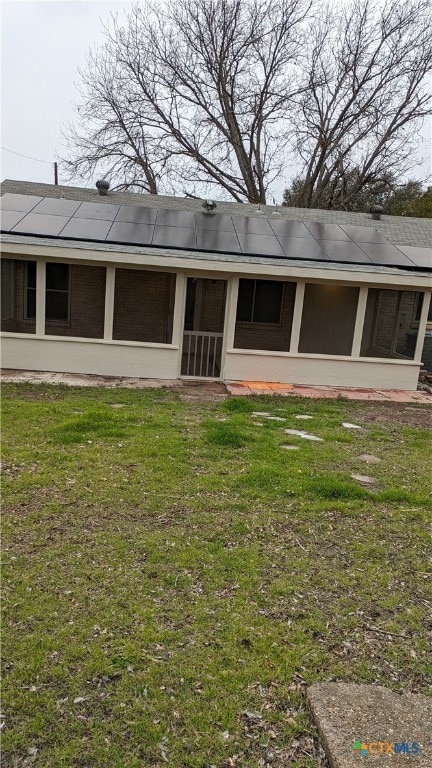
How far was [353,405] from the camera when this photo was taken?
8469 millimetres

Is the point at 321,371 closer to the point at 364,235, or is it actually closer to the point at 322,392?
the point at 322,392

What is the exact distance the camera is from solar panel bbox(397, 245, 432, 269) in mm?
10403

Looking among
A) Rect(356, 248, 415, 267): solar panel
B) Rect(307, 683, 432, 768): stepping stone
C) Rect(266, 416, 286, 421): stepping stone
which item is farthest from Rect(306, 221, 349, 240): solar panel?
Rect(307, 683, 432, 768): stepping stone

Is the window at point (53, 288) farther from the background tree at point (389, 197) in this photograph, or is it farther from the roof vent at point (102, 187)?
the background tree at point (389, 197)

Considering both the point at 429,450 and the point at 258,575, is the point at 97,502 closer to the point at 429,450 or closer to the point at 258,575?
the point at 258,575

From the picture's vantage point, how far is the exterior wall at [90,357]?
9406mm

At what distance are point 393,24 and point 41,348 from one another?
895 inches

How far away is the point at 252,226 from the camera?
12.0 meters

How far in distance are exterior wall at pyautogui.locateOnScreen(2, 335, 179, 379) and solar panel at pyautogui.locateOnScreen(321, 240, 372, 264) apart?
3.77 meters

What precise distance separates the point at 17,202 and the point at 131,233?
3195 mm

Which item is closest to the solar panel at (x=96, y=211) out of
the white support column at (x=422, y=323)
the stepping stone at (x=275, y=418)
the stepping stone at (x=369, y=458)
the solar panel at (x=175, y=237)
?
the solar panel at (x=175, y=237)

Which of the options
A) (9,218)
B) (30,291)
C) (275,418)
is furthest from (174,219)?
(275,418)

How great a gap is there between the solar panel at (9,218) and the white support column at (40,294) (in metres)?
0.99

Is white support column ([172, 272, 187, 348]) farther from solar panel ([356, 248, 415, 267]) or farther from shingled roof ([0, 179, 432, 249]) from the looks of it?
shingled roof ([0, 179, 432, 249])
